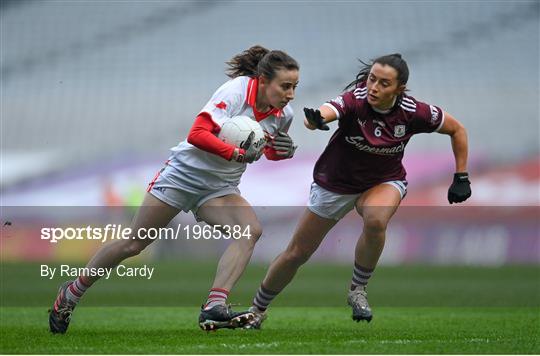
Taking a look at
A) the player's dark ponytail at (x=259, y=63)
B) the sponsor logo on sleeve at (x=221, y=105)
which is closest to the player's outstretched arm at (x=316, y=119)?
the player's dark ponytail at (x=259, y=63)

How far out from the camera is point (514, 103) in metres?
21.2

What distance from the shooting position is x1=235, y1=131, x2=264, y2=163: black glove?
571 centimetres

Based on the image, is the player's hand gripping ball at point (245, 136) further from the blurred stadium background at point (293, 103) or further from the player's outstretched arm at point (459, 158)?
the blurred stadium background at point (293, 103)

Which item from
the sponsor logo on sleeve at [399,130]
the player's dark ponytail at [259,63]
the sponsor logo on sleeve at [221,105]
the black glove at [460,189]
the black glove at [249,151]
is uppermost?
the player's dark ponytail at [259,63]

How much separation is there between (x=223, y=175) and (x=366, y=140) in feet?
3.02

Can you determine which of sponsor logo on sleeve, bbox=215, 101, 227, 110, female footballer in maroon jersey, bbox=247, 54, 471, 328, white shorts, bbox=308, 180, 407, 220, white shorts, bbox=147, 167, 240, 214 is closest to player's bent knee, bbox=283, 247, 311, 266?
female footballer in maroon jersey, bbox=247, 54, 471, 328

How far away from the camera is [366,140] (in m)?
6.24

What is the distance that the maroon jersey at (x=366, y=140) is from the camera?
6.21 meters

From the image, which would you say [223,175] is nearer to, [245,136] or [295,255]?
[245,136]

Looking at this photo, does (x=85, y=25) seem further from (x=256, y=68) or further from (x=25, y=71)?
(x=256, y=68)

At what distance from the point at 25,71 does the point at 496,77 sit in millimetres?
10570

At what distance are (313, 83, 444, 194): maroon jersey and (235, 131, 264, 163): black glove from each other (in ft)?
1.88

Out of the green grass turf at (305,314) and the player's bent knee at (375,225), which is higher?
the player's bent knee at (375,225)

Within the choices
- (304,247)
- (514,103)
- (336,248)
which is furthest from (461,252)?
(304,247)
